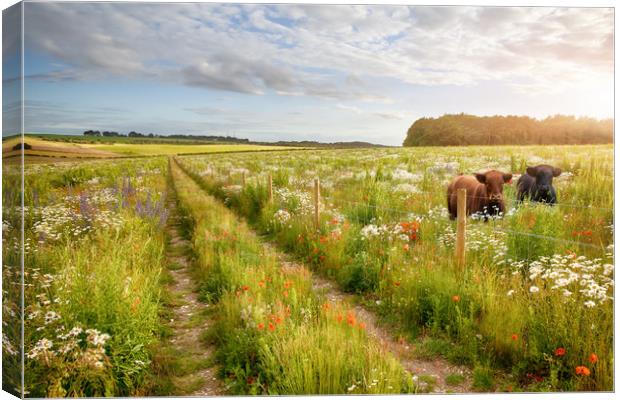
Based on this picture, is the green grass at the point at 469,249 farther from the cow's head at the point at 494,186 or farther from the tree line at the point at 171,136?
the tree line at the point at 171,136

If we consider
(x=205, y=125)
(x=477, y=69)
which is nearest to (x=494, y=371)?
(x=477, y=69)

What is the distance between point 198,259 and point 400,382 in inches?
188

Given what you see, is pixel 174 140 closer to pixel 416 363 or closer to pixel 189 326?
pixel 189 326

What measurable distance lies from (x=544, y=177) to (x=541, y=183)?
Answer: 103 millimetres

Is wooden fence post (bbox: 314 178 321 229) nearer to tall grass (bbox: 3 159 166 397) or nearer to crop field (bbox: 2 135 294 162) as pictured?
crop field (bbox: 2 135 294 162)

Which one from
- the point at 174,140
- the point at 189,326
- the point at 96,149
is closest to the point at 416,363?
the point at 189,326

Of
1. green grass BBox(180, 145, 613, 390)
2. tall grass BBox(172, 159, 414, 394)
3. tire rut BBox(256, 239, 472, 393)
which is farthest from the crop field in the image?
tire rut BBox(256, 239, 472, 393)

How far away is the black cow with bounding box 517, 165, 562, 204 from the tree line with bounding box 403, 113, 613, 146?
951 millimetres

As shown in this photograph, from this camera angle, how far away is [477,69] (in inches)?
226

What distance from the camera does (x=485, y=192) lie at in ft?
25.9

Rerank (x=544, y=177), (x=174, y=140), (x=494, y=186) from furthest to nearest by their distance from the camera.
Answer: (x=494, y=186) < (x=544, y=177) < (x=174, y=140)

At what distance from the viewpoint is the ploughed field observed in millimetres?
4340

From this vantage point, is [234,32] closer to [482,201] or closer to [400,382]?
[400,382]

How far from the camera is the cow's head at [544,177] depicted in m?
6.78
